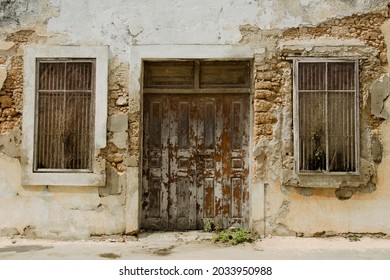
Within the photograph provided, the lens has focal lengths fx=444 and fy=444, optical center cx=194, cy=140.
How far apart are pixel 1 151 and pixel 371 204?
5.10 meters

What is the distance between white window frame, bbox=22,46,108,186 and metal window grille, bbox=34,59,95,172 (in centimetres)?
7

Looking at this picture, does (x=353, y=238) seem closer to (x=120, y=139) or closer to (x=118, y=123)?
(x=120, y=139)

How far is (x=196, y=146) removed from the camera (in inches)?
251

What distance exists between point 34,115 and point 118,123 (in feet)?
3.85

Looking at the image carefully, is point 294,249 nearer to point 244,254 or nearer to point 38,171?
point 244,254

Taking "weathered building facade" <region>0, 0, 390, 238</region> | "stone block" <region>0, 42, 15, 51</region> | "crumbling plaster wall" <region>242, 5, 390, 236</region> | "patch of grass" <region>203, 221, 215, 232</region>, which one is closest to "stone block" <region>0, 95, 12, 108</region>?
"weathered building facade" <region>0, 0, 390, 238</region>

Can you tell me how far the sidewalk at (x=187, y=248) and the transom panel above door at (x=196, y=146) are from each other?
41 cm

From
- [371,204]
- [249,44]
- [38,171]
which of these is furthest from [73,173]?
[371,204]

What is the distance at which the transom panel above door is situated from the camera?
635 cm

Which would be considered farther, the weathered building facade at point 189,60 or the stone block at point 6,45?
the stone block at point 6,45

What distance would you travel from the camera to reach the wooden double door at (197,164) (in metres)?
6.35

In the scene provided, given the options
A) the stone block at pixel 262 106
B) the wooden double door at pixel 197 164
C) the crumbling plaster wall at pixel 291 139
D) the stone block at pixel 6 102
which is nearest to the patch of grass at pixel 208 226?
the wooden double door at pixel 197 164

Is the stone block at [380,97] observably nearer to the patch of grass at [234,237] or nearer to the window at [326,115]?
the window at [326,115]

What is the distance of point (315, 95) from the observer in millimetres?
6070
